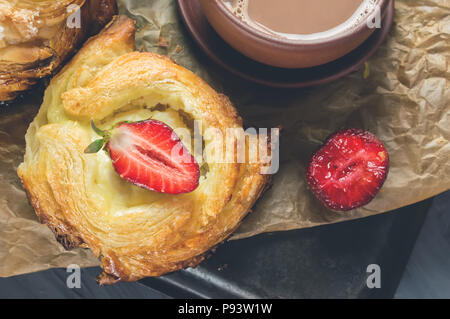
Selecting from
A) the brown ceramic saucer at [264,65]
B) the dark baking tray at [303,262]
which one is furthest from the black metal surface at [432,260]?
the brown ceramic saucer at [264,65]

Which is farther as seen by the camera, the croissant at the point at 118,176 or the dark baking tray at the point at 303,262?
the dark baking tray at the point at 303,262

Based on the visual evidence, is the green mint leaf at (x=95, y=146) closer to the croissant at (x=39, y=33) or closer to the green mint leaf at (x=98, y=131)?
the green mint leaf at (x=98, y=131)

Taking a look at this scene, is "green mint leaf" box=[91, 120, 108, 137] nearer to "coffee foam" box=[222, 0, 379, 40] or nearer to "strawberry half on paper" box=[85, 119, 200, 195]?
"strawberry half on paper" box=[85, 119, 200, 195]

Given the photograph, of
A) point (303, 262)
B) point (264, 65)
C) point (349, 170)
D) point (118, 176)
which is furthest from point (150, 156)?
point (303, 262)

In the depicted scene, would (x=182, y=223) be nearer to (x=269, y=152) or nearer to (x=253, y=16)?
(x=269, y=152)

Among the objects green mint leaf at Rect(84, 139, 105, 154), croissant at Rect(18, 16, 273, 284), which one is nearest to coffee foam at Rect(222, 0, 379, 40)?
croissant at Rect(18, 16, 273, 284)

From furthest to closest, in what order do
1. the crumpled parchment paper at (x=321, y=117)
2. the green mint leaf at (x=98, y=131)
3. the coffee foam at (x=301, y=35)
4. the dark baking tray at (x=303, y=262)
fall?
the dark baking tray at (x=303, y=262)
the crumpled parchment paper at (x=321, y=117)
the coffee foam at (x=301, y=35)
the green mint leaf at (x=98, y=131)
